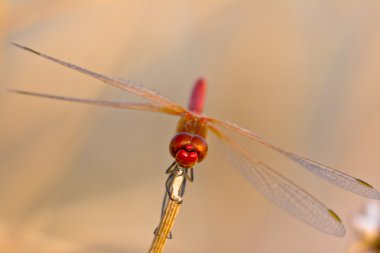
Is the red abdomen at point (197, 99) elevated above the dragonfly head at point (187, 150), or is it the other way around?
the red abdomen at point (197, 99)

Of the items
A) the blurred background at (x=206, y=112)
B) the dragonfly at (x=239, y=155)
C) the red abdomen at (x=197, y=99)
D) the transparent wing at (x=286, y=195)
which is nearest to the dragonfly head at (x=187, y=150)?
the dragonfly at (x=239, y=155)

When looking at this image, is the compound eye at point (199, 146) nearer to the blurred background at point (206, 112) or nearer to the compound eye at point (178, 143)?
the compound eye at point (178, 143)

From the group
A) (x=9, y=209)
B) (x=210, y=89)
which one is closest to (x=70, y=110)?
(x=9, y=209)

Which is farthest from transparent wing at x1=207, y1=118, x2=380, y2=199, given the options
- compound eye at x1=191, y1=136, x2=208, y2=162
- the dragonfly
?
compound eye at x1=191, y1=136, x2=208, y2=162

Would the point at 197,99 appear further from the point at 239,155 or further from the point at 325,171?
the point at 325,171

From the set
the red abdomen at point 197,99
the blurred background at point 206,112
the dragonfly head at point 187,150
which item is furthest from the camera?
the blurred background at point 206,112

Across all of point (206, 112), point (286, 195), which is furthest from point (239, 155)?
point (206, 112)
